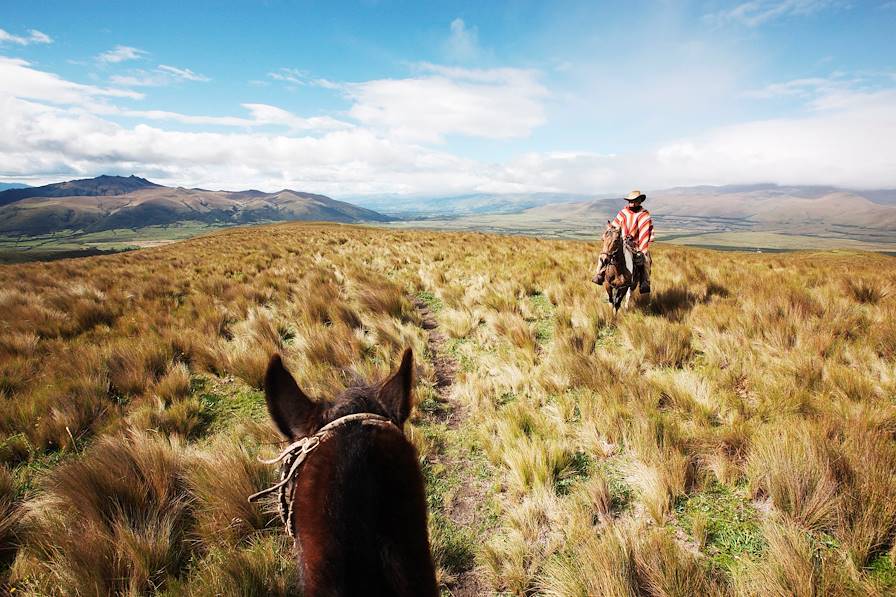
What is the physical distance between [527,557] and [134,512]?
2961 millimetres

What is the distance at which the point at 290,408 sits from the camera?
1469 mm

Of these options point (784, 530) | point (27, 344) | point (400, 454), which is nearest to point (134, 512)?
point (400, 454)

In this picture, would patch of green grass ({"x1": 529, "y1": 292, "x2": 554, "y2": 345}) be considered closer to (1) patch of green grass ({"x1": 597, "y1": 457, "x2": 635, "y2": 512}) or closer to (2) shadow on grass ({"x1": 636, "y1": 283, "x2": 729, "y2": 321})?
(2) shadow on grass ({"x1": 636, "y1": 283, "x2": 729, "y2": 321})

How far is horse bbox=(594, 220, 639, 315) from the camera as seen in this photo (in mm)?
7426

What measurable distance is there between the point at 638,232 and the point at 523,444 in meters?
6.47

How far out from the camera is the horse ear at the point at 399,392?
1544mm

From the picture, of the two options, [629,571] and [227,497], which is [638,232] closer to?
[629,571]

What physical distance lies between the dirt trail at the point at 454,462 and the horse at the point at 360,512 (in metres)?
1.93

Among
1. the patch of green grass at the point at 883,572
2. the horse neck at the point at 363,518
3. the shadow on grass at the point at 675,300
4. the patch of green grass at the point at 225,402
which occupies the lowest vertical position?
the patch of green grass at the point at 225,402

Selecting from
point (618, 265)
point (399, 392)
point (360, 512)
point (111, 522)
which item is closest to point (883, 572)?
point (399, 392)

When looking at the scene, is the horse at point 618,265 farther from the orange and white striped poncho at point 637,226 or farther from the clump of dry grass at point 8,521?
the clump of dry grass at point 8,521

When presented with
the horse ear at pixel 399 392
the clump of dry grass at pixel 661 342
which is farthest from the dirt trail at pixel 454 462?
the clump of dry grass at pixel 661 342

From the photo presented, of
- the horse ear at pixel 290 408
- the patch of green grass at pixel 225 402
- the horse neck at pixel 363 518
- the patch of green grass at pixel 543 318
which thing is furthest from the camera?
the patch of green grass at pixel 543 318

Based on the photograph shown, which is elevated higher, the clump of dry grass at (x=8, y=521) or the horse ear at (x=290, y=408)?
the horse ear at (x=290, y=408)
